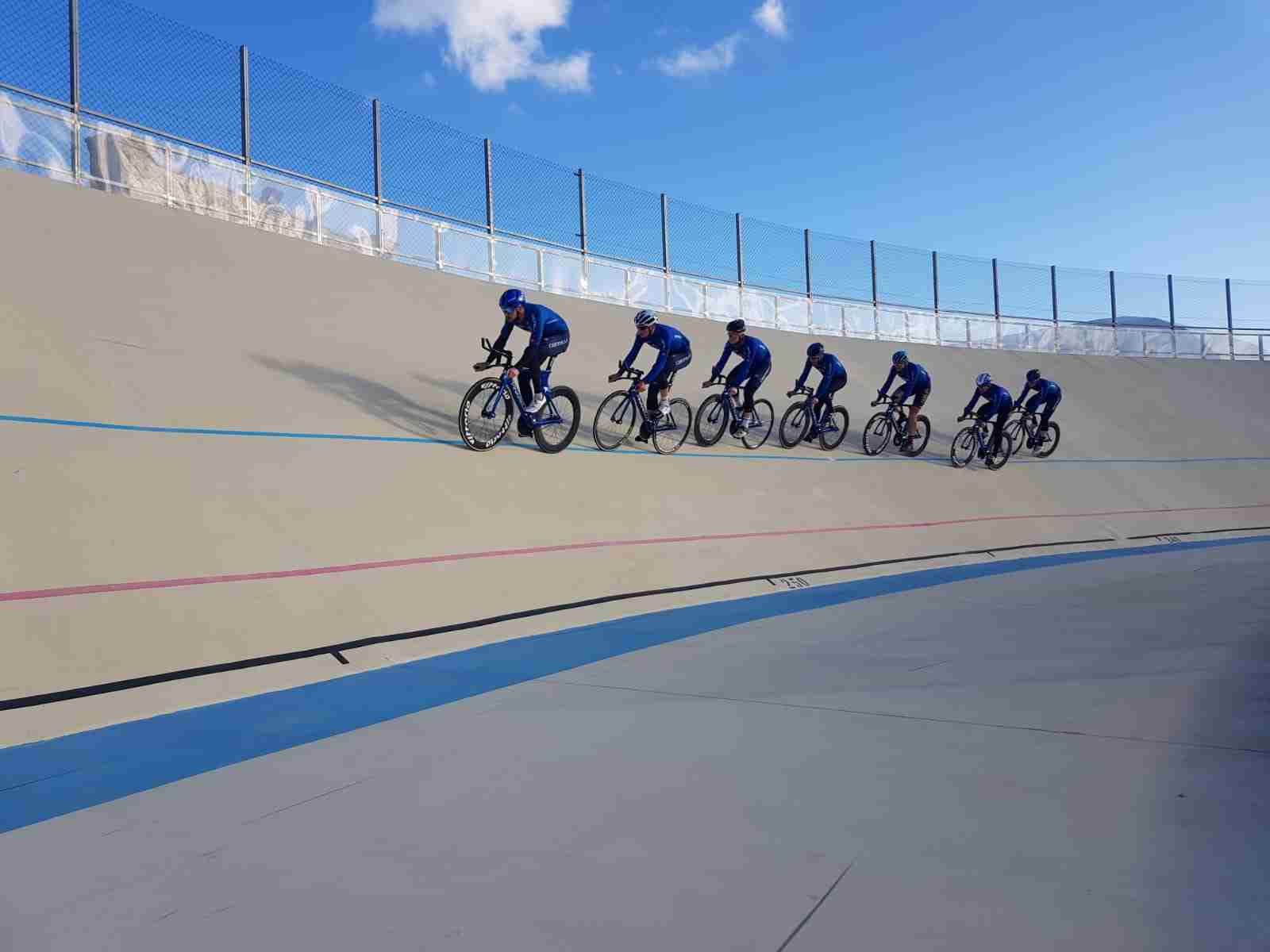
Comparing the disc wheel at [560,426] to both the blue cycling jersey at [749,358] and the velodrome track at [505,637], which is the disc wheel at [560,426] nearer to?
the velodrome track at [505,637]

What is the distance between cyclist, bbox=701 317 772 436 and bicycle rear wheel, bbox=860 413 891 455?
2.80 m

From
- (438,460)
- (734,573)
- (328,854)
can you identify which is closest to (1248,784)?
(328,854)

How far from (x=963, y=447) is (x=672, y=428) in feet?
19.0

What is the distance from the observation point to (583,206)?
15523 mm

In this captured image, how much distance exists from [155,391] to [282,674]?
3.29 m

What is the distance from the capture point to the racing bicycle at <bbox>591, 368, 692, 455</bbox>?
8.53 m

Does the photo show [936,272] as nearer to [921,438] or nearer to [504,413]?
[921,438]

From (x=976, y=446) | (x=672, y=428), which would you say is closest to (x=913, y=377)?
(x=976, y=446)

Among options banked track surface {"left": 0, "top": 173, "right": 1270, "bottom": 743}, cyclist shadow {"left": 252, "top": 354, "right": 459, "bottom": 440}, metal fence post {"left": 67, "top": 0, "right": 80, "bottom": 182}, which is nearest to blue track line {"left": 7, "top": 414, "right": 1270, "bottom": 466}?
banked track surface {"left": 0, "top": 173, "right": 1270, "bottom": 743}

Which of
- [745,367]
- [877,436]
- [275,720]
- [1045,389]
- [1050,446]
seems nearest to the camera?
[275,720]

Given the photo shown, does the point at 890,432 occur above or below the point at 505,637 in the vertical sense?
above

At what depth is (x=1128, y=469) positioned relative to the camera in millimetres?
14516

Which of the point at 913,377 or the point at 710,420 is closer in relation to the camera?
the point at 710,420

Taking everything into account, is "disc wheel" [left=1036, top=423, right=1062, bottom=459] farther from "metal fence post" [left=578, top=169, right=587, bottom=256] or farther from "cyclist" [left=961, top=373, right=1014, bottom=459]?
"metal fence post" [left=578, top=169, right=587, bottom=256]
